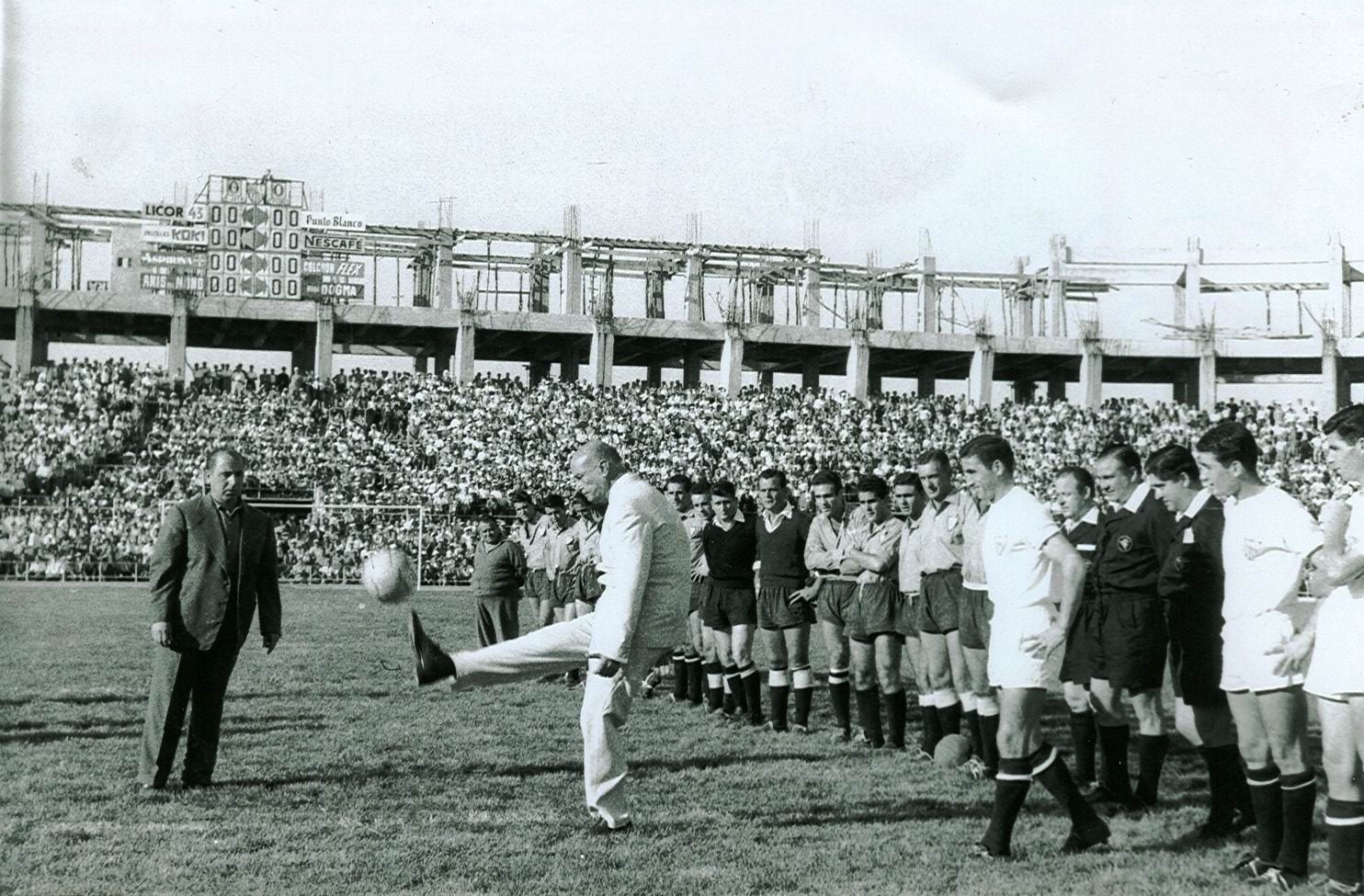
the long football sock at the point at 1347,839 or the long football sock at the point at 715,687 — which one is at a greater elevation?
the long football sock at the point at 1347,839

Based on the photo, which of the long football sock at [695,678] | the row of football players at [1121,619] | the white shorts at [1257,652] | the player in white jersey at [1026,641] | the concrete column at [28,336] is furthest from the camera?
the concrete column at [28,336]

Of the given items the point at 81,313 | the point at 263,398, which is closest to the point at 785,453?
the point at 263,398

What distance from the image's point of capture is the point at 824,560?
10.1 meters

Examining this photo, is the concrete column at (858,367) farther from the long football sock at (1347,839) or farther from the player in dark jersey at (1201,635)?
the long football sock at (1347,839)

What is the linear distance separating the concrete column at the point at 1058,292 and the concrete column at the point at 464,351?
24.3m

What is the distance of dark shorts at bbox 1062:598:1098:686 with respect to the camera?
7.83 m

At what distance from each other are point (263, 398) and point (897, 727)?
29963 mm

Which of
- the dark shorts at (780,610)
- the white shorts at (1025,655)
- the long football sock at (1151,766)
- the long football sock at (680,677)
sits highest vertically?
the white shorts at (1025,655)

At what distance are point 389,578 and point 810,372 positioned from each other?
4517cm

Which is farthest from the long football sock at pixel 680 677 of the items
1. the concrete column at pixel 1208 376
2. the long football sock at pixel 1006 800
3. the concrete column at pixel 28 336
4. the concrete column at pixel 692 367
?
the concrete column at pixel 1208 376

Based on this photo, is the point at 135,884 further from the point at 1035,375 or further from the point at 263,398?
the point at 1035,375

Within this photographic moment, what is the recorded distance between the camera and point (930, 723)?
919 cm

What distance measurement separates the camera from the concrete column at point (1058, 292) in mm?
53406

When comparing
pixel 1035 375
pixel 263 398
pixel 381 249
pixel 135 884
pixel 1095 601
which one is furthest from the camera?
pixel 1035 375
